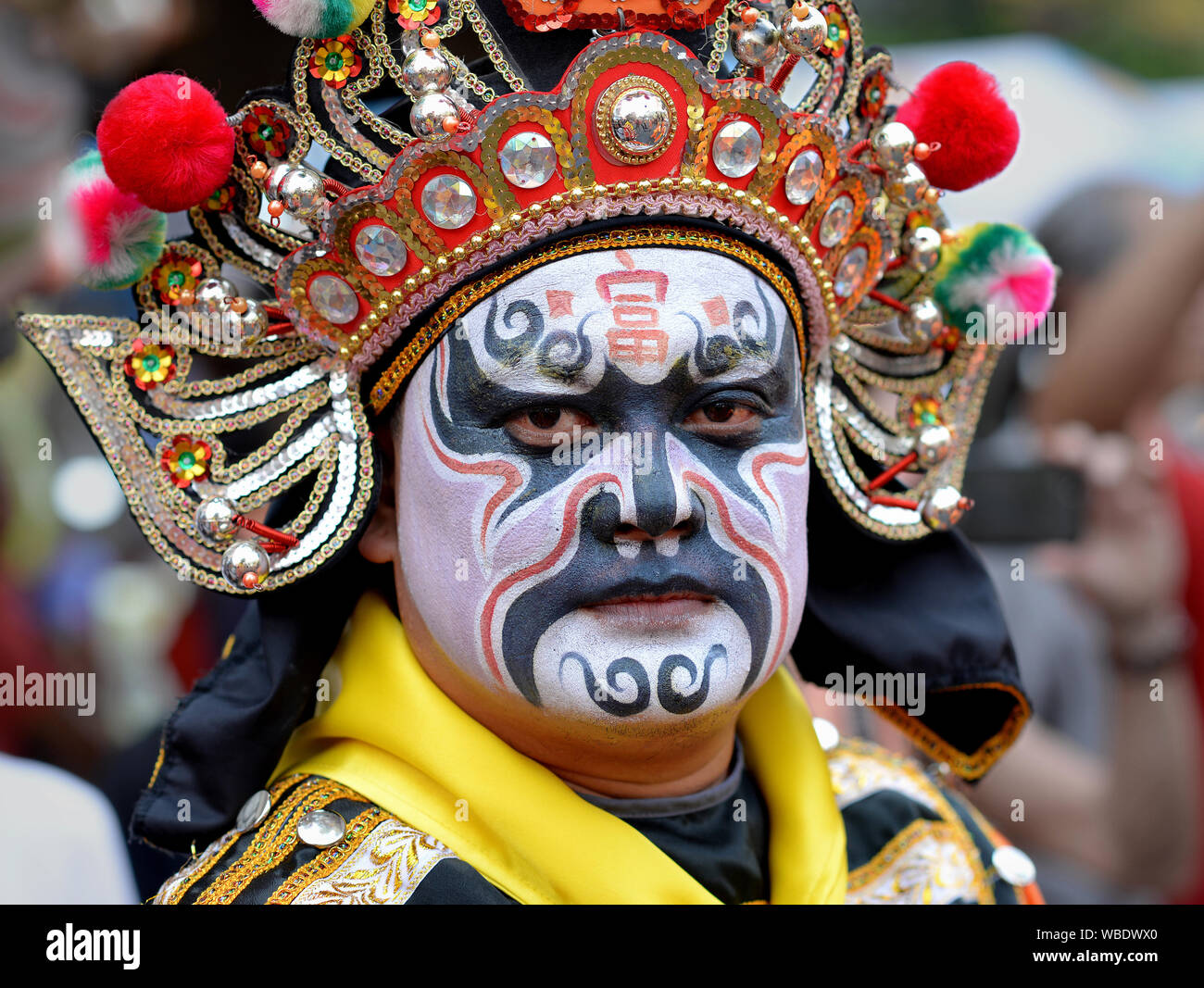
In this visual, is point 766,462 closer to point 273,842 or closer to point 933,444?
point 933,444

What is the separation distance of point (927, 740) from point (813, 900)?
553 millimetres

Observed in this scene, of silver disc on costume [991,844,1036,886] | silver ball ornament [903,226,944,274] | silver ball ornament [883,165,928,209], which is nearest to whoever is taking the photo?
silver ball ornament [883,165,928,209]

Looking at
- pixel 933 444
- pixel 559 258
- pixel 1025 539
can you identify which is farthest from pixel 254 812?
pixel 1025 539

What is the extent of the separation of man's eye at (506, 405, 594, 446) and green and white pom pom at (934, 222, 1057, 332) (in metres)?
0.90

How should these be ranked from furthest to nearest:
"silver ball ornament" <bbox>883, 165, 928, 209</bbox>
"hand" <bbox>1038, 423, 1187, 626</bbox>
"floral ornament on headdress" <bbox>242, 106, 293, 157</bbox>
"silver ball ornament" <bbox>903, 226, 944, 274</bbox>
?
"hand" <bbox>1038, 423, 1187, 626</bbox> → "silver ball ornament" <bbox>903, 226, 944, 274</bbox> → "silver ball ornament" <bbox>883, 165, 928, 209</bbox> → "floral ornament on headdress" <bbox>242, 106, 293, 157</bbox>

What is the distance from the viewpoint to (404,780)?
223cm

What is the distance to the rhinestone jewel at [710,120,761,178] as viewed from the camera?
214 centimetres

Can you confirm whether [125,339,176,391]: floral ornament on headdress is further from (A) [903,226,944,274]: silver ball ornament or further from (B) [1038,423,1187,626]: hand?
(B) [1038,423,1187,626]: hand

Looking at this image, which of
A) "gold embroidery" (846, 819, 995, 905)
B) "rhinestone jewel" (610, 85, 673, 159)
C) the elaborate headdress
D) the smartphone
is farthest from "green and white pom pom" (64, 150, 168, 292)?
the smartphone

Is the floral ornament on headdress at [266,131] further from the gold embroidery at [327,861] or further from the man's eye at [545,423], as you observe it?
the gold embroidery at [327,861]

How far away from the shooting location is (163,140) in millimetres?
2080

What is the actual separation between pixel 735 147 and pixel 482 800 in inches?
43.1

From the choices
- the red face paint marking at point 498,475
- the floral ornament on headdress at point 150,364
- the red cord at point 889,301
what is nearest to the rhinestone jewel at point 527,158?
the red face paint marking at point 498,475

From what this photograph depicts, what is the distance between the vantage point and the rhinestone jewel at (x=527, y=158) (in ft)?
6.79
